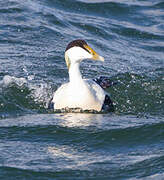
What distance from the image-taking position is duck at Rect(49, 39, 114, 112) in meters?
7.21

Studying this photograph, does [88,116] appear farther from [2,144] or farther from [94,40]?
[94,40]

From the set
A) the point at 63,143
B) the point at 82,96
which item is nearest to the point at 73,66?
the point at 82,96

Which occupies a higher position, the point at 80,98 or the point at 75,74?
the point at 75,74

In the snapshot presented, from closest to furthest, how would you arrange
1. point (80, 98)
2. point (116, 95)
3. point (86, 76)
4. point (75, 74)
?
point (80, 98) < point (75, 74) < point (116, 95) < point (86, 76)

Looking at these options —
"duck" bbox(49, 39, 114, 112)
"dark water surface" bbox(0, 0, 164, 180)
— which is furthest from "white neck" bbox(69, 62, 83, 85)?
"dark water surface" bbox(0, 0, 164, 180)

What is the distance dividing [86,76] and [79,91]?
8.06ft

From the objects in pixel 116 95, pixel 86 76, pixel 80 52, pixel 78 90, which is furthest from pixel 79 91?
pixel 86 76

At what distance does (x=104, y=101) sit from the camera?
7.43m

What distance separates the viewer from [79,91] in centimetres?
721

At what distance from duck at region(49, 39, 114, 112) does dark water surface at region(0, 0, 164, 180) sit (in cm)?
14

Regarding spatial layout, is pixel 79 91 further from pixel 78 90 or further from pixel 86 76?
pixel 86 76

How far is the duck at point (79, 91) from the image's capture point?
7207 mm

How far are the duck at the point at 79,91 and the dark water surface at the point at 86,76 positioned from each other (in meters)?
0.14

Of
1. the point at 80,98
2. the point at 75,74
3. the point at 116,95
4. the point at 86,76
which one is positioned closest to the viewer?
the point at 80,98
